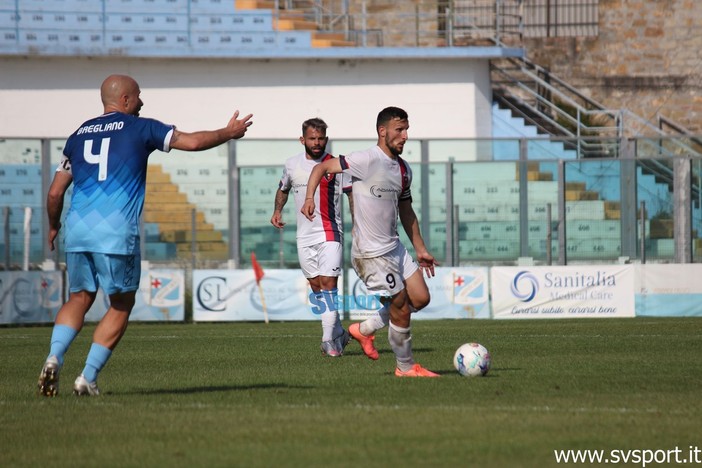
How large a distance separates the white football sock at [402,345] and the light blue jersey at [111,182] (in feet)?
7.81

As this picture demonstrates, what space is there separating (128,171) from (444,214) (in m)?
16.2

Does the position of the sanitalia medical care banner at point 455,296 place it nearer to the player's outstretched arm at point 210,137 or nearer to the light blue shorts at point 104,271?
the light blue shorts at point 104,271

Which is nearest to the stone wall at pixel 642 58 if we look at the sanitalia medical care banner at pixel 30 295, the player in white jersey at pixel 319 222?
the sanitalia medical care banner at pixel 30 295

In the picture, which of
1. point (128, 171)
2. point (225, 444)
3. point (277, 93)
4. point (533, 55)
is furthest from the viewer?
point (533, 55)

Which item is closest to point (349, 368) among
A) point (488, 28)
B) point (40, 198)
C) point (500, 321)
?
point (500, 321)

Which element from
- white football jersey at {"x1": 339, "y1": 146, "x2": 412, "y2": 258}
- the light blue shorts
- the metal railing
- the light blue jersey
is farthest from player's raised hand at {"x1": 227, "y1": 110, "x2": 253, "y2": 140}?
the metal railing

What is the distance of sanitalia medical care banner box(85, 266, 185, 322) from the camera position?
2369cm

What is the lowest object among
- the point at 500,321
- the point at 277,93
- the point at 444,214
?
the point at 500,321

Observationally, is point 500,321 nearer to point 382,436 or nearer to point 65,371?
point 65,371

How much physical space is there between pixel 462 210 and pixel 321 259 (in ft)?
37.8

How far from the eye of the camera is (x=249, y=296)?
23516 millimetres

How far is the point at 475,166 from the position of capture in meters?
25.0

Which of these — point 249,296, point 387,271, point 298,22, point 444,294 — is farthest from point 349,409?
point 298,22

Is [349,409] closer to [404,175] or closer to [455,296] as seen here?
[404,175]
